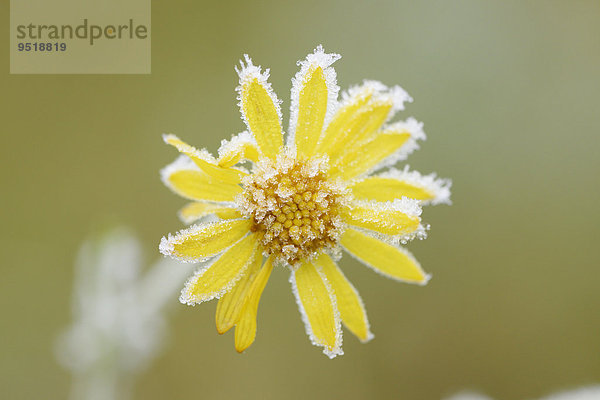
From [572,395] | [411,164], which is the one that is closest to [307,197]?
[411,164]

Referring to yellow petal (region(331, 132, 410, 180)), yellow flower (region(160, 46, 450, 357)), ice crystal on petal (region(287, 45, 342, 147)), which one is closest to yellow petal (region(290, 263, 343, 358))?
yellow flower (region(160, 46, 450, 357))

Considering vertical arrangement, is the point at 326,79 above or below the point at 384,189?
above

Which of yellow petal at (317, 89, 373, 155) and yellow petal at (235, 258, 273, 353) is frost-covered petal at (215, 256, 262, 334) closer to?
yellow petal at (235, 258, 273, 353)

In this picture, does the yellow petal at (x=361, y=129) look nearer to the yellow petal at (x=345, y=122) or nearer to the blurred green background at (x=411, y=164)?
the yellow petal at (x=345, y=122)

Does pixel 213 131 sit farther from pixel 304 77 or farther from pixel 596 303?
pixel 596 303

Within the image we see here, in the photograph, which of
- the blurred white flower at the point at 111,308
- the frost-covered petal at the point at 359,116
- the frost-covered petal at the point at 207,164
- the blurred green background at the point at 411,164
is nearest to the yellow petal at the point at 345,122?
the frost-covered petal at the point at 359,116

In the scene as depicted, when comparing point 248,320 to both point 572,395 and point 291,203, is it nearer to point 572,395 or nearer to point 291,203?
point 291,203
